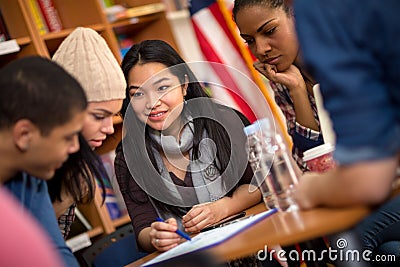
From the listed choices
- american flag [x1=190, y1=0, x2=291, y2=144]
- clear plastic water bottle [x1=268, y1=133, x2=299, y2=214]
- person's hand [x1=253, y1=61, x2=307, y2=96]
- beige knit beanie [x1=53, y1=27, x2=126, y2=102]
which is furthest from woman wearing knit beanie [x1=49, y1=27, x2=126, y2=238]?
american flag [x1=190, y1=0, x2=291, y2=144]

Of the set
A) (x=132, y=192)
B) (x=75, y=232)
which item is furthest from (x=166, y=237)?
(x=75, y=232)

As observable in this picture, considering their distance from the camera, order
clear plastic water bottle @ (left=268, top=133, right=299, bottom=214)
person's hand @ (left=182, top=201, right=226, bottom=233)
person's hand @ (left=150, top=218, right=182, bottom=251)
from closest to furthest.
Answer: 1. clear plastic water bottle @ (left=268, top=133, right=299, bottom=214)
2. person's hand @ (left=150, top=218, right=182, bottom=251)
3. person's hand @ (left=182, top=201, right=226, bottom=233)

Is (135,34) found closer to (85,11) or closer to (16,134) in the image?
(85,11)

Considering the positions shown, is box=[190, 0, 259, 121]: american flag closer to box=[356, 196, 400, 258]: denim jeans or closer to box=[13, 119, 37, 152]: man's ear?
box=[356, 196, 400, 258]: denim jeans

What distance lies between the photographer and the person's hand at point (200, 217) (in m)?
1.93

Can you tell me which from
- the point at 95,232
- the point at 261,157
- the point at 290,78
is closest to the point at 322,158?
the point at 261,157

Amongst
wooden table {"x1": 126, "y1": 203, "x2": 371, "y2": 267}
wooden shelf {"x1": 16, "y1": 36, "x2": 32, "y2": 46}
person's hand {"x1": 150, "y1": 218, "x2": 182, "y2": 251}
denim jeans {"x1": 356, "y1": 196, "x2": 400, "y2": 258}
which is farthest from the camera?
wooden shelf {"x1": 16, "y1": 36, "x2": 32, "y2": 46}

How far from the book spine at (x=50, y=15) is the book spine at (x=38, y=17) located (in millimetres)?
22

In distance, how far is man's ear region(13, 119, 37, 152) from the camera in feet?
4.31

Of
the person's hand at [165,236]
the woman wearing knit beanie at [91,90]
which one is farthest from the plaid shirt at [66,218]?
the person's hand at [165,236]

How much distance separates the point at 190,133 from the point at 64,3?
1.72m

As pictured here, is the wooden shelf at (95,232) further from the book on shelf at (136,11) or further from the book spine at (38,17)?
the book on shelf at (136,11)

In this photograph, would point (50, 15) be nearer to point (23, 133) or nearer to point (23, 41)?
point (23, 41)

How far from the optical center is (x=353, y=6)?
1.07 m
